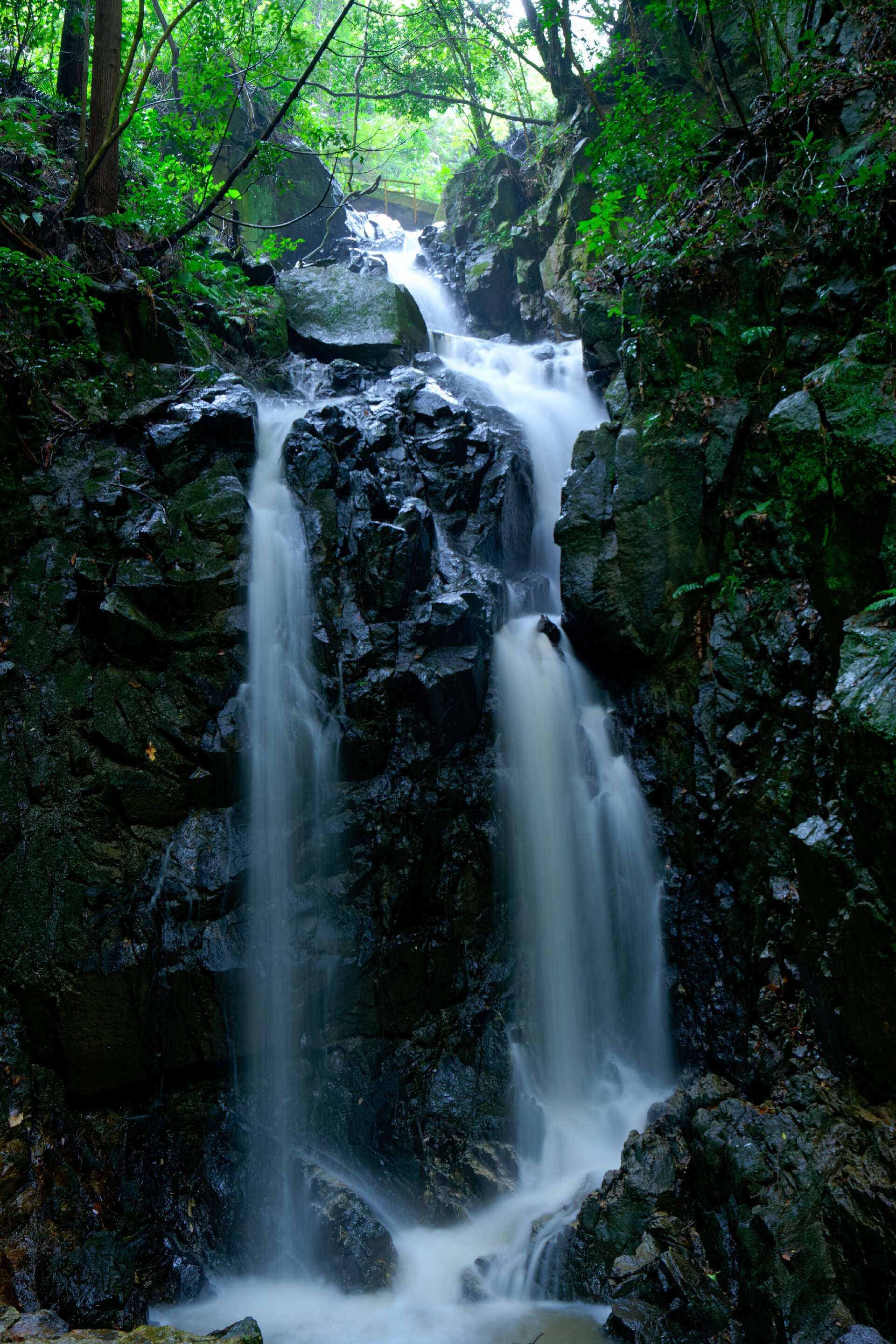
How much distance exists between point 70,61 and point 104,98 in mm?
2339

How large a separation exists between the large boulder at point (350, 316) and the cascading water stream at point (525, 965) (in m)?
3.37

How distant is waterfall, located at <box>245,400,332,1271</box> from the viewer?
5.38 m

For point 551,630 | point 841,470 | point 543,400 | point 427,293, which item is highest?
point 427,293

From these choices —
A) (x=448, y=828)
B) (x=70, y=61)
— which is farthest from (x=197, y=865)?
(x=70, y=61)

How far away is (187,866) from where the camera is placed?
5.73m

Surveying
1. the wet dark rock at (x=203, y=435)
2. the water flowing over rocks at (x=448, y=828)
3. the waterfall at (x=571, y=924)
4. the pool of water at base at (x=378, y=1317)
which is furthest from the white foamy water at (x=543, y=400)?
the pool of water at base at (x=378, y=1317)

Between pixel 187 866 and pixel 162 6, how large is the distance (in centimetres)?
1779

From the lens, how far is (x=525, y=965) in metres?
6.49

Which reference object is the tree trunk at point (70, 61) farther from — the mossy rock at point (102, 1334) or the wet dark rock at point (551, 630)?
the mossy rock at point (102, 1334)

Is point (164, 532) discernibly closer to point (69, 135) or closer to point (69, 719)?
point (69, 719)

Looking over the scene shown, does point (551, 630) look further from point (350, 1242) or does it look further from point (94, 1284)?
point (94, 1284)

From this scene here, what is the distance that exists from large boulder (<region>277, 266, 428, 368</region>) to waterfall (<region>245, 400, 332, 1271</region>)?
453 centimetres

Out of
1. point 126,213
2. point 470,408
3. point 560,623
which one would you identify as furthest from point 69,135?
point 560,623

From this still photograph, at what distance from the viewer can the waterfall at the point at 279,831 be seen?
5.38 m
